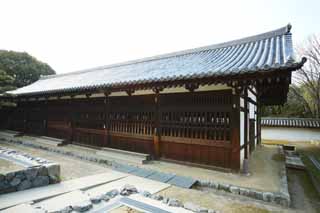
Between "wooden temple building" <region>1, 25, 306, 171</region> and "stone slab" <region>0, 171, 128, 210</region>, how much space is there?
1902 mm

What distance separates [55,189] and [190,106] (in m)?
3.70

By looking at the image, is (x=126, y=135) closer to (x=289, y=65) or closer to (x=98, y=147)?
(x=98, y=147)

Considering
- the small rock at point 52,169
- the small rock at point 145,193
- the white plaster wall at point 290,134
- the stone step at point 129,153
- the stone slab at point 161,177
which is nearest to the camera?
the small rock at point 145,193

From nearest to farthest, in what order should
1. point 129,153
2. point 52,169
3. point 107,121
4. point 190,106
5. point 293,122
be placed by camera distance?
point 52,169, point 190,106, point 129,153, point 107,121, point 293,122

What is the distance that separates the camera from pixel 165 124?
5793mm

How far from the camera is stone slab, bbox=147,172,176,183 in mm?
4311

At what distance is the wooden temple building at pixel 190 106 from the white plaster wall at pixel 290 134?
480 inches

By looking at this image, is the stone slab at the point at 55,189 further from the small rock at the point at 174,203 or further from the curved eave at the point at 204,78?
the curved eave at the point at 204,78

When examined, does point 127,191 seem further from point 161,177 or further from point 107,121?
point 107,121

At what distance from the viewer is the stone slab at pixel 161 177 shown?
4311 millimetres

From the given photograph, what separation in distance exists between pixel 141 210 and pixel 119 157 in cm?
346

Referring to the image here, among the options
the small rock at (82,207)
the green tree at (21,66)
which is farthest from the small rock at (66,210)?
the green tree at (21,66)

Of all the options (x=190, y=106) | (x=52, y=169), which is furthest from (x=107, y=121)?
(x=190, y=106)

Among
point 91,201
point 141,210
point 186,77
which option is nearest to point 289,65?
point 186,77
